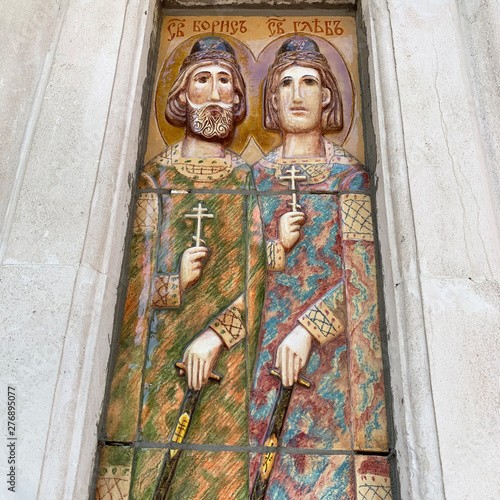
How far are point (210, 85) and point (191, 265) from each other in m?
1.20

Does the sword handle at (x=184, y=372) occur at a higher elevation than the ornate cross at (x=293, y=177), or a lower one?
lower

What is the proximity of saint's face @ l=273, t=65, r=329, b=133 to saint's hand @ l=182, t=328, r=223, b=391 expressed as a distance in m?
1.36

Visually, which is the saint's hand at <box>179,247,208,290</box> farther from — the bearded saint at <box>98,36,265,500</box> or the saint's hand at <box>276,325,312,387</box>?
the saint's hand at <box>276,325,312,387</box>

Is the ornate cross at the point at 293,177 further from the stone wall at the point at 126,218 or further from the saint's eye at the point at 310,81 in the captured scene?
the saint's eye at the point at 310,81

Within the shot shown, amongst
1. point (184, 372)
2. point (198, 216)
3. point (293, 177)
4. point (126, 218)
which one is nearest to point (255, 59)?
point (293, 177)

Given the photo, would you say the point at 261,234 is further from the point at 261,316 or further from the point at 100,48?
the point at 100,48

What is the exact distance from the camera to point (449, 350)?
89.8 inches

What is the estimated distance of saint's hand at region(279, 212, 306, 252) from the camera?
282 cm

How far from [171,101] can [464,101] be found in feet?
5.60

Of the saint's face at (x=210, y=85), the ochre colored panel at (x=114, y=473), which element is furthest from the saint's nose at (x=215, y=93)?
the ochre colored panel at (x=114, y=473)

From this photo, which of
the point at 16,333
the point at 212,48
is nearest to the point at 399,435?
the point at 16,333

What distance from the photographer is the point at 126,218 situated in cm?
285

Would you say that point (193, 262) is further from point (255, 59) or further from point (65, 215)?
point (255, 59)

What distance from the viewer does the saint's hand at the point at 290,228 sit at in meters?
2.82
